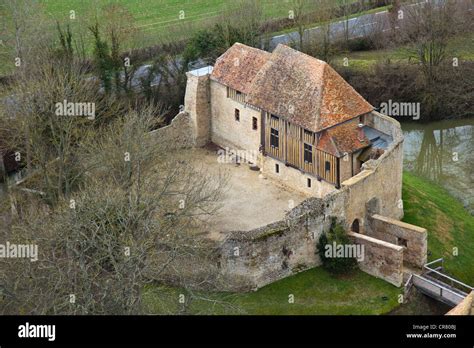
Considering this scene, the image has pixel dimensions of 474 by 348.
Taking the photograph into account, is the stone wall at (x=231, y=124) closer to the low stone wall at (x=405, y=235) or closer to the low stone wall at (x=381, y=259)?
the low stone wall at (x=405, y=235)

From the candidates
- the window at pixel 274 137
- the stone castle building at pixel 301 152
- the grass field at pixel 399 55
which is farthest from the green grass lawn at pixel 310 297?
the grass field at pixel 399 55

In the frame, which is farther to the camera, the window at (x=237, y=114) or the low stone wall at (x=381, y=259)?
the window at (x=237, y=114)

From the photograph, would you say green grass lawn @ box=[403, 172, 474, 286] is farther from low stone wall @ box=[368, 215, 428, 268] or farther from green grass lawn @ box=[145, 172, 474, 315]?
low stone wall @ box=[368, 215, 428, 268]

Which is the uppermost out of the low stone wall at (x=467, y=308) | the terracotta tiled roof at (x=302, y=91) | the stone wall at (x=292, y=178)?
the terracotta tiled roof at (x=302, y=91)

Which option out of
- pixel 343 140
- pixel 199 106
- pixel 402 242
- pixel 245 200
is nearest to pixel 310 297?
pixel 402 242

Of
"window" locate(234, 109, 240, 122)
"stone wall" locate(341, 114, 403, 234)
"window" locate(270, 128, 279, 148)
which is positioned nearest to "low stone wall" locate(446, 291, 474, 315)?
"stone wall" locate(341, 114, 403, 234)
